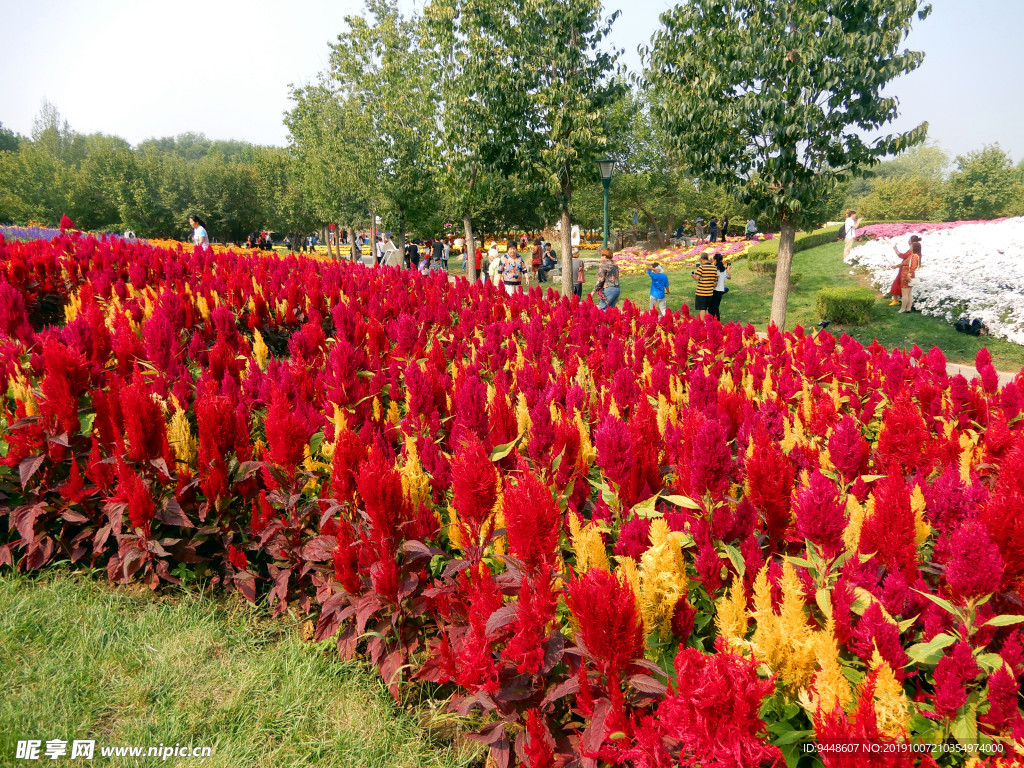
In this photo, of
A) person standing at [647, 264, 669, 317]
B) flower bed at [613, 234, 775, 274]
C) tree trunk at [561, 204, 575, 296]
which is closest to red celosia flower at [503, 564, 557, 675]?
person standing at [647, 264, 669, 317]

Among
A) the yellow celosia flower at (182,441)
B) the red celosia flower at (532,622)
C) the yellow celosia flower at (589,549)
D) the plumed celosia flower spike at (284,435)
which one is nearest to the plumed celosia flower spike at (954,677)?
the yellow celosia flower at (589,549)

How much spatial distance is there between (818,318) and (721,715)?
50.4 ft

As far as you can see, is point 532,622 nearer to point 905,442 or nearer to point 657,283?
point 905,442

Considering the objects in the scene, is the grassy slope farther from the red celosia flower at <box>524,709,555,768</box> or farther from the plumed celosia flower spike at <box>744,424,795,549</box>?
the red celosia flower at <box>524,709,555,768</box>

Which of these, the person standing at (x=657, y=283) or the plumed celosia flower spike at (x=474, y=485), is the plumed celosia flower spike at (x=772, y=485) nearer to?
the plumed celosia flower spike at (x=474, y=485)

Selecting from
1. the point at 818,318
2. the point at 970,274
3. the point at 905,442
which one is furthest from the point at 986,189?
the point at 905,442

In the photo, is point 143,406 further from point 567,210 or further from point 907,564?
point 567,210

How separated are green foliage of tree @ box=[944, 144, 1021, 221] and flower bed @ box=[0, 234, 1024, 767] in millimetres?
57155

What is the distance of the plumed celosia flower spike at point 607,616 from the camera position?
134cm

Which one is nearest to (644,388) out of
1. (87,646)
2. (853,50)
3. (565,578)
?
(565,578)

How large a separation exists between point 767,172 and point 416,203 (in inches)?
602

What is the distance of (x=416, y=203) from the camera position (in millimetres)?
23062

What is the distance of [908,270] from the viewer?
14148 mm

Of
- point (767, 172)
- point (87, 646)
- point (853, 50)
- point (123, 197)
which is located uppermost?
point (123, 197)
